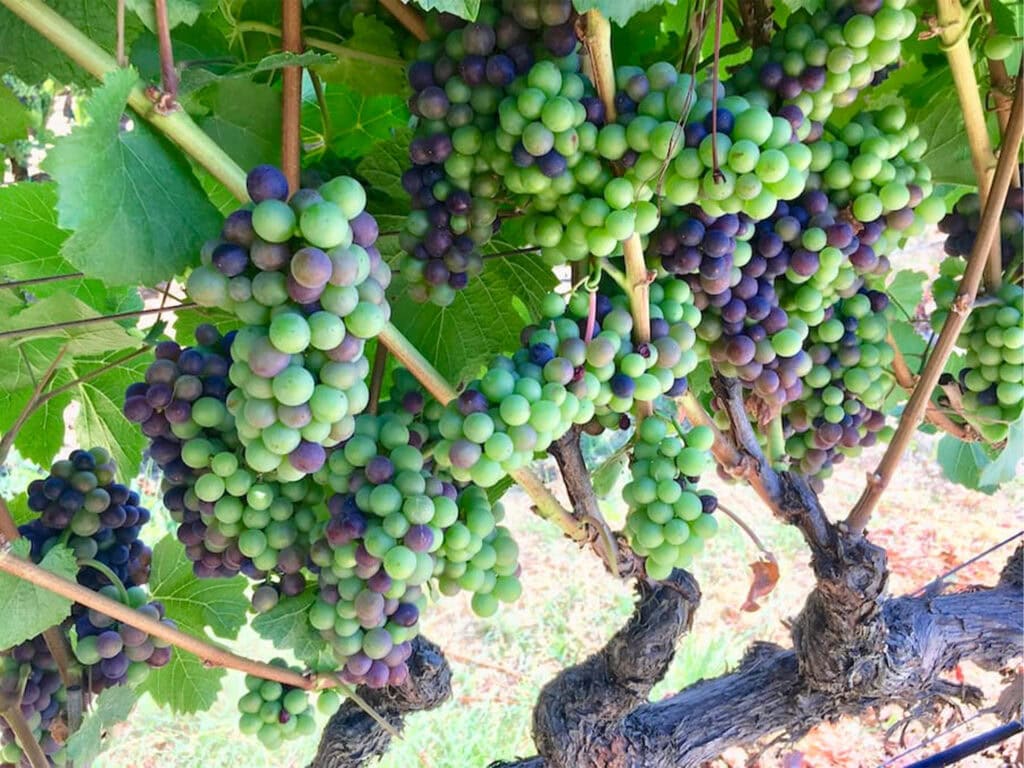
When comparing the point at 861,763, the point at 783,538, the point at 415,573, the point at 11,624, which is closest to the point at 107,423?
the point at 11,624

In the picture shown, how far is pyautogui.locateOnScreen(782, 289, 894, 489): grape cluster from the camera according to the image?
95 cm

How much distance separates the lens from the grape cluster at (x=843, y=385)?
0.95 meters

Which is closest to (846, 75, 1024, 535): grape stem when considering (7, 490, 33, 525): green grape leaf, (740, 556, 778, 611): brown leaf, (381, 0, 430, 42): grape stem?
(740, 556, 778, 611): brown leaf

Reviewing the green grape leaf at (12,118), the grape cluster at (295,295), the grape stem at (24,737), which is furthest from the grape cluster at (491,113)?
the grape stem at (24,737)

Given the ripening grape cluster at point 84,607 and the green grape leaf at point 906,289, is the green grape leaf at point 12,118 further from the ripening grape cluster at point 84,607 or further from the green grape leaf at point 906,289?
the green grape leaf at point 906,289

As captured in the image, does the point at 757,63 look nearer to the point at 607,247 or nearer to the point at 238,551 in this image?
the point at 607,247

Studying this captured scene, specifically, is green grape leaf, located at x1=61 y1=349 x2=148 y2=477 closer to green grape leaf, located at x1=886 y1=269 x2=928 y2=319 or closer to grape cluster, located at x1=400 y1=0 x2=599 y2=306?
grape cluster, located at x1=400 y1=0 x2=599 y2=306

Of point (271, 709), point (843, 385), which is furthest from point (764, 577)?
point (271, 709)

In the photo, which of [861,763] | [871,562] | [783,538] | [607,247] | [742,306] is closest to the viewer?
[607,247]

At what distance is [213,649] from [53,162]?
1.90 ft

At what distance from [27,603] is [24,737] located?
0.19 meters

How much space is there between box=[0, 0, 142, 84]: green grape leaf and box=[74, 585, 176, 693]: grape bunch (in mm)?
514

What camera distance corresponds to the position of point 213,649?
0.94 meters

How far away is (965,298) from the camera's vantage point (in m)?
0.92
